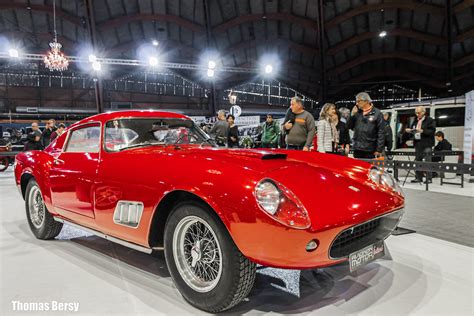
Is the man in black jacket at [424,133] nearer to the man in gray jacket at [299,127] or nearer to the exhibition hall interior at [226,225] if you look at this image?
the exhibition hall interior at [226,225]

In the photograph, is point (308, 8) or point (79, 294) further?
point (308, 8)

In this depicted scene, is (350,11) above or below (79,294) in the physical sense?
above

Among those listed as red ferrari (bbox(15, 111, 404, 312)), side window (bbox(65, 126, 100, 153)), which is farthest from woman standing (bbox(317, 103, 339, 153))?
side window (bbox(65, 126, 100, 153))

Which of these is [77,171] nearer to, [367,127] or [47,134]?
[367,127]

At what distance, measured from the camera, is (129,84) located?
25.4 m

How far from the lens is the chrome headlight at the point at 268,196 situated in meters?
1.72

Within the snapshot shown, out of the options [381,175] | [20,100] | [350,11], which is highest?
[350,11]

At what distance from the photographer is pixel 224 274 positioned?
6.02ft

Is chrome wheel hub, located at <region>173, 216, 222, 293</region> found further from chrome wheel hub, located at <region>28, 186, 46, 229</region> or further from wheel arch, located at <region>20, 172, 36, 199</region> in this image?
wheel arch, located at <region>20, 172, 36, 199</region>

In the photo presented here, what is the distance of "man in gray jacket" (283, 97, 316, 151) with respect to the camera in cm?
465

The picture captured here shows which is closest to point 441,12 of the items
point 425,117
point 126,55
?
point 425,117

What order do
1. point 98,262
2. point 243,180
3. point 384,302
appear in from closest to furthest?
point 243,180 → point 384,302 → point 98,262

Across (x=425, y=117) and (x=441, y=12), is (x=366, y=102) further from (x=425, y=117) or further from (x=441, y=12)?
(x=441, y=12)

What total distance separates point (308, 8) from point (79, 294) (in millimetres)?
18618
